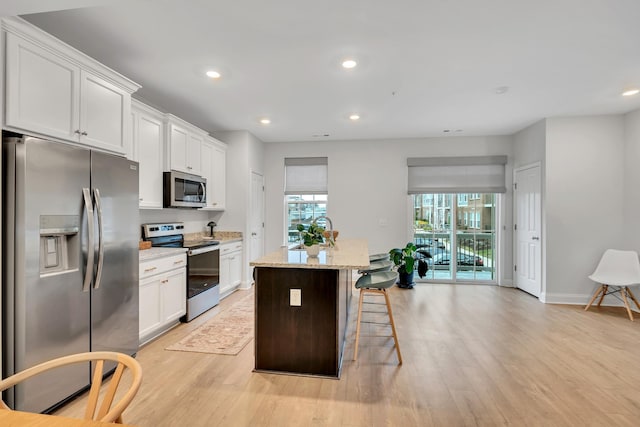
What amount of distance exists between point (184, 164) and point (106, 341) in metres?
2.31

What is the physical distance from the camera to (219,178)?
16.3ft

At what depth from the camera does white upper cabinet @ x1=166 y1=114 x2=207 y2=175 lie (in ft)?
12.3

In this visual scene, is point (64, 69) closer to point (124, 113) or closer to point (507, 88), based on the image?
point (124, 113)

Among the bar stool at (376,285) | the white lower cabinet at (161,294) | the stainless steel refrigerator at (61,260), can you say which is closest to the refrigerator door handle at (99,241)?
the stainless steel refrigerator at (61,260)

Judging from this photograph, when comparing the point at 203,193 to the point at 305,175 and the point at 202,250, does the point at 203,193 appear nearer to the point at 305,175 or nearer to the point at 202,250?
the point at 202,250

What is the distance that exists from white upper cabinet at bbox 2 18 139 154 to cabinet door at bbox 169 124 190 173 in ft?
3.55

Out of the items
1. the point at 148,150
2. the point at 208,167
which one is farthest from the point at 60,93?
the point at 208,167

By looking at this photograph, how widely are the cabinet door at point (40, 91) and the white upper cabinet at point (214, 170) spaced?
2314 millimetres

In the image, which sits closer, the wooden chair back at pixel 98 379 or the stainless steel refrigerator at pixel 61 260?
the wooden chair back at pixel 98 379

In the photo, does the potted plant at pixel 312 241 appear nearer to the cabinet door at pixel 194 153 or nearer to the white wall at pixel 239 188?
the cabinet door at pixel 194 153

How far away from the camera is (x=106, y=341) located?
232cm

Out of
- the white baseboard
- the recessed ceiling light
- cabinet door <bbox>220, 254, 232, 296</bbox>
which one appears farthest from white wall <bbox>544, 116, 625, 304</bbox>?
cabinet door <bbox>220, 254, 232, 296</bbox>

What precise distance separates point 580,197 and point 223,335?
4.87 meters

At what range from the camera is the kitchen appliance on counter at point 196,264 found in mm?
3623
